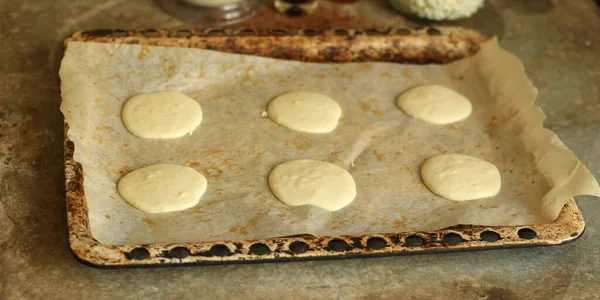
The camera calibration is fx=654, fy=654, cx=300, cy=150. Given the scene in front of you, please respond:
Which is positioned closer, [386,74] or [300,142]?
[300,142]

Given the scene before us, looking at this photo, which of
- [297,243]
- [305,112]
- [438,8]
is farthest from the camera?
[438,8]

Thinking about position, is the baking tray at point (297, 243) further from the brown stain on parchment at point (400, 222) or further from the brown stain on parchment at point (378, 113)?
the brown stain on parchment at point (378, 113)

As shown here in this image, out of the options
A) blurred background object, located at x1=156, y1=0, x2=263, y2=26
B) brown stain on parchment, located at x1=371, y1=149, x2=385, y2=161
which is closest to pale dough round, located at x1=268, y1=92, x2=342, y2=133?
brown stain on parchment, located at x1=371, y1=149, x2=385, y2=161

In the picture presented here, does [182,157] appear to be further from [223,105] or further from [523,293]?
Result: [523,293]

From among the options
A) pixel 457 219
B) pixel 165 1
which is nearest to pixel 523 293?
pixel 457 219

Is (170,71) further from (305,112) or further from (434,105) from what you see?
(434,105)

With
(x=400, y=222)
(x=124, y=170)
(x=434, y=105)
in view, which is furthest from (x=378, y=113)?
(x=124, y=170)
